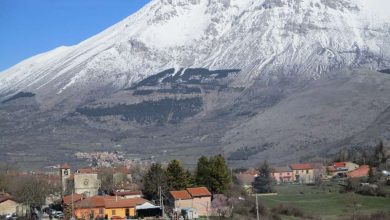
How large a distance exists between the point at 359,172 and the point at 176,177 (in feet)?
105

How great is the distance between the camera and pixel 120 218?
180 feet

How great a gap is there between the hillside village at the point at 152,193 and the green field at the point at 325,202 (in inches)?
48.9

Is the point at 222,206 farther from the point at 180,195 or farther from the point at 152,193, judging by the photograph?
the point at 152,193

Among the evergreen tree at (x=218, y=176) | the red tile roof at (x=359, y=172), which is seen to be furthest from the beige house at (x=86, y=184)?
the red tile roof at (x=359, y=172)

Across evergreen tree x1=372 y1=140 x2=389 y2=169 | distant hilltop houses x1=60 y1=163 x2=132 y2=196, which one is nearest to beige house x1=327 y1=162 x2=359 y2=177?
evergreen tree x1=372 y1=140 x2=389 y2=169

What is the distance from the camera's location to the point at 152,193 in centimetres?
6438

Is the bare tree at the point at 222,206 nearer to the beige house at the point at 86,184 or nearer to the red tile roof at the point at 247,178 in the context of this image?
the beige house at the point at 86,184

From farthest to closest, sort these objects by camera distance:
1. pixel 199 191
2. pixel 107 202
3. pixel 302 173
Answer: pixel 302 173
pixel 199 191
pixel 107 202

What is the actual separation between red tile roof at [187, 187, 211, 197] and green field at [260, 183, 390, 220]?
5.93 meters

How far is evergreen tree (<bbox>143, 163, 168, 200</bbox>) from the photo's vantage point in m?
63.8

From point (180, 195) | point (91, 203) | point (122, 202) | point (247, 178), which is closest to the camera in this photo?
point (91, 203)

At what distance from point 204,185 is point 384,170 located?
29.3 m

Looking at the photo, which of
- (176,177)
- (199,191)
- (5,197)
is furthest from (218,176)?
(5,197)

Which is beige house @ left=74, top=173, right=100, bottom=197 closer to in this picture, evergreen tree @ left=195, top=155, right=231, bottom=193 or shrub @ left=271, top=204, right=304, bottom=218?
evergreen tree @ left=195, top=155, right=231, bottom=193
